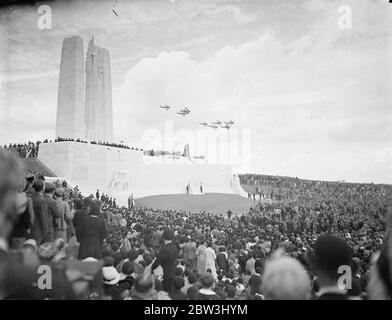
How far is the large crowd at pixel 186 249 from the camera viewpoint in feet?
7.57

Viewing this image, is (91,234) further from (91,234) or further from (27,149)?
(27,149)

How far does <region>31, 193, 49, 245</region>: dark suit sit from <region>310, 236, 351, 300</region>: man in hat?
353 cm

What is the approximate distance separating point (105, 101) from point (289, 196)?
9.00 m

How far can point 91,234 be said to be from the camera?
4668 mm

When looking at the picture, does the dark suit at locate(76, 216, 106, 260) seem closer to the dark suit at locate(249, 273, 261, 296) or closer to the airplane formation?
the dark suit at locate(249, 273, 261, 296)

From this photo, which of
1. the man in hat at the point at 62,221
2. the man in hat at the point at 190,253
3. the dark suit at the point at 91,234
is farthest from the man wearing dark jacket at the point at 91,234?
the man in hat at the point at 190,253

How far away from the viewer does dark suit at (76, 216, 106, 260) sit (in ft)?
15.1

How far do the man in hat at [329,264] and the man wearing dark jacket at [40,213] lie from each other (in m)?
3.54

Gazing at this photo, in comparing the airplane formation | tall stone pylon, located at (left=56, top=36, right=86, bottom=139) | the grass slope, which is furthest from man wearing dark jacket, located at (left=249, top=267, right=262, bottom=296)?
tall stone pylon, located at (left=56, top=36, right=86, bottom=139)

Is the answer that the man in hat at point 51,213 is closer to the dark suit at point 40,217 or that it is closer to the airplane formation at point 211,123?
the dark suit at point 40,217

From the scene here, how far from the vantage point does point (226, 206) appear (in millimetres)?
9086

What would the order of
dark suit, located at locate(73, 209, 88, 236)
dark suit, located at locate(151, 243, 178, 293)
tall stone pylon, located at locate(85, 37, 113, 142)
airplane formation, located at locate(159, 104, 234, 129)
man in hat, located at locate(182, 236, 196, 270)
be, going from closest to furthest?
dark suit, located at locate(151, 243, 178, 293)
dark suit, located at locate(73, 209, 88, 236)
man in hat, located at locate(182, 236, 196, 270)
airplane formation, located at locate(159, 104, 234, 129)
tall stone pylon, located at locate(85, 37, 113, 142)

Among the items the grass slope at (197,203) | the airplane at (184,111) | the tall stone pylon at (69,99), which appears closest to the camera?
the grass slope at (197,203)

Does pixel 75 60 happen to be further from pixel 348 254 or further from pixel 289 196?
pixel 348 254
